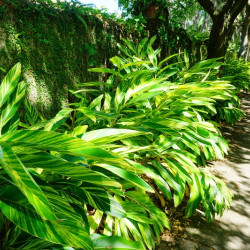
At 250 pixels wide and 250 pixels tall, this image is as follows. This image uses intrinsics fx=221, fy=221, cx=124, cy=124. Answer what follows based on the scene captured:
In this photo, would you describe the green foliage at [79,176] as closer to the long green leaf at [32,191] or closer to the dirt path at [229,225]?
the long green leaf at [32,191]

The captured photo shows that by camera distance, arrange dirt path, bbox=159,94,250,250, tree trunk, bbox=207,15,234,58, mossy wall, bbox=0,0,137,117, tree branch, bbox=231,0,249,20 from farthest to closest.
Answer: tree trunk, bbox=207,15,234,58, tree branch, bbox=231,0,249,20, mossy wall, bbox=0,0,137,117, dirt path, bbox=159,94,250,250

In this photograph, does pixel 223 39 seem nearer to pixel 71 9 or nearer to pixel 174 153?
pixel 71 9

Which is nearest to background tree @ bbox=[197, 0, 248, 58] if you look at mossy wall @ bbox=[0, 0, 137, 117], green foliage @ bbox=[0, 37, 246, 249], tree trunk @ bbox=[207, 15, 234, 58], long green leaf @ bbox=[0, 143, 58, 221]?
tree trunk @ bbox=[207, 15, 234, 58]

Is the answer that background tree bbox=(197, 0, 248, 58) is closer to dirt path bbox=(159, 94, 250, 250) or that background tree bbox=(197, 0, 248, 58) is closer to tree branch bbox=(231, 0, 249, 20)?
tree branch bbox=(231, 0, 249, 20)

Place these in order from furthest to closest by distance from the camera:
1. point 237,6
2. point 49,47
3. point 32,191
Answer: point 237,6
point 49,47
point 32,191

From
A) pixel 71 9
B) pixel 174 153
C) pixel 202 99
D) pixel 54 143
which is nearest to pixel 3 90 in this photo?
pixel 54 143

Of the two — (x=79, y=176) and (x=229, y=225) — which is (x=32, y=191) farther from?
(x=229, y=225)

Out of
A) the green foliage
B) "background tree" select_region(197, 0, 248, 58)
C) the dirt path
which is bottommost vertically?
the dirt path

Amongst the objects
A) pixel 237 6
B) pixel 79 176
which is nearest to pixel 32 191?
pixel 79 176

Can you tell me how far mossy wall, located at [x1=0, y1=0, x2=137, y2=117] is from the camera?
2.14 metres

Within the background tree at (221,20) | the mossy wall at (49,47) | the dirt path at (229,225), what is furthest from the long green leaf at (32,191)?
the background tree at (221,20)

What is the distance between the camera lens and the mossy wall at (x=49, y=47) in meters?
2.14

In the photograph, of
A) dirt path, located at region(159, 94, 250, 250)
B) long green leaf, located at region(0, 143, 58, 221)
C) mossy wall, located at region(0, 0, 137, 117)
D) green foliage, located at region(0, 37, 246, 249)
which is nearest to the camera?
long green leaf, located at region(0, 143, 58, 221)

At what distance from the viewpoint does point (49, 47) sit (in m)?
2.46
